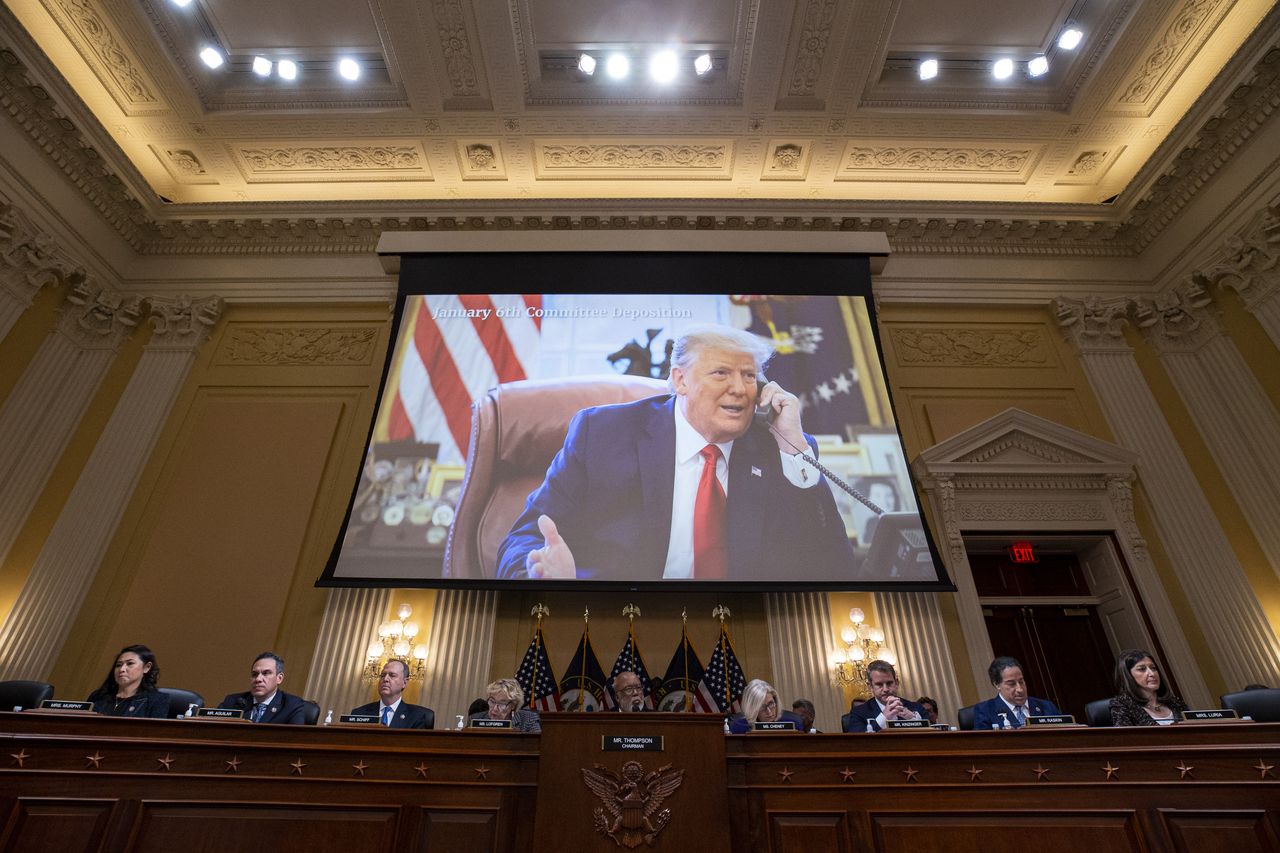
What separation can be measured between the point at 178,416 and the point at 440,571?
3.71 meters

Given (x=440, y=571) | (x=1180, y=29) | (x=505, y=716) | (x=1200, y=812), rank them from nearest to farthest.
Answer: (x=1200, y=812)
(x=505, y=716)
(x=440, y=571)
(x=1180, y=29)

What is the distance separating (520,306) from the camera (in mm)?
7113

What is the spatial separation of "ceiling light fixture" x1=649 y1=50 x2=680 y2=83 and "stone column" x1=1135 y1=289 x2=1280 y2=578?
581 cm

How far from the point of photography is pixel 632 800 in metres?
2.51

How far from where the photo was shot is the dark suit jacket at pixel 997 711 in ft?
12.1

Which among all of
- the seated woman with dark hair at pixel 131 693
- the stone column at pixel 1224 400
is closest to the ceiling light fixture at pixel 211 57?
the seated woman with dark hair at pixel 131 693

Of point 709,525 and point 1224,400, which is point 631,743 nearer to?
point 709,525

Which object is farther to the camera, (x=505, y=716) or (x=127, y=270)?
(x=127, y=270)

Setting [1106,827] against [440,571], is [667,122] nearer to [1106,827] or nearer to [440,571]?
[440,571]

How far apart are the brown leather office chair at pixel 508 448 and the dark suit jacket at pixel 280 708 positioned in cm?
194

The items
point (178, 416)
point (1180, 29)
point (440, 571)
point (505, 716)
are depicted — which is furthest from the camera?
point (178, 416)

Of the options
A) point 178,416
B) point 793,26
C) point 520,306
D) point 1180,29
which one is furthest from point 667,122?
point 178,416

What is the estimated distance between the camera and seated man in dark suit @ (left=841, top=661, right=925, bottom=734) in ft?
12.3

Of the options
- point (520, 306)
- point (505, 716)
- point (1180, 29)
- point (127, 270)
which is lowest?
point (505, 716)
